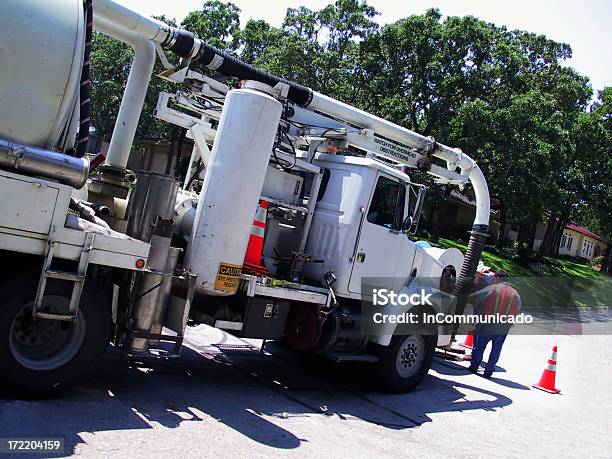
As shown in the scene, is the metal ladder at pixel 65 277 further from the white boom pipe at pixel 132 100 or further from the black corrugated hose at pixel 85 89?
the white boom pipe at pixel 132 100

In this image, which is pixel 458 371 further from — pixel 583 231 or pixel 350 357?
pixel 583 231

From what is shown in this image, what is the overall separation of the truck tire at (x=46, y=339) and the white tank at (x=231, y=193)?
1.19 meters

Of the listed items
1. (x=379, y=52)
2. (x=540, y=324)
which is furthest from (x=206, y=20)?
(x=540, y=324)

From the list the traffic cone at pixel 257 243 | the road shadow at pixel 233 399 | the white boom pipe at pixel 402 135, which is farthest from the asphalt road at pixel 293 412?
the white boom pipe at pixel 402 135

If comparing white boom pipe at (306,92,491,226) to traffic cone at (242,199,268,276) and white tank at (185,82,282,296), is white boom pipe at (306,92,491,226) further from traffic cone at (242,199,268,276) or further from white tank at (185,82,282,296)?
traffic cone at (242,199,268,276)

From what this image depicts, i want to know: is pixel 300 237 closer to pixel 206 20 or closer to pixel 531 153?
pixel 531 153

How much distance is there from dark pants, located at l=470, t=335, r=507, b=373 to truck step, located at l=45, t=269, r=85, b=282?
738cm

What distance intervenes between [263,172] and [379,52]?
18.0 meters

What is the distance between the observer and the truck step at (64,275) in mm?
5156

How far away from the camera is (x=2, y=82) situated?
4996 mm

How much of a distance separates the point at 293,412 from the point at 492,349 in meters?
5.00

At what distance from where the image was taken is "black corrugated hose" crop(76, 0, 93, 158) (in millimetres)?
5609

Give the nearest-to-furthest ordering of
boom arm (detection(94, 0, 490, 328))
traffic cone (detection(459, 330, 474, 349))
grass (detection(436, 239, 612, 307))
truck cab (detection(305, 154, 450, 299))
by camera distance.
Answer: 1. boom arm (detection(94, 0, 490, 328))
2. truck cab (detection(305, 154, 450, 299))
3. traffic cone (detection(459, 330, 474, 349))
4. grass (detection(436, 239, 612, 307))

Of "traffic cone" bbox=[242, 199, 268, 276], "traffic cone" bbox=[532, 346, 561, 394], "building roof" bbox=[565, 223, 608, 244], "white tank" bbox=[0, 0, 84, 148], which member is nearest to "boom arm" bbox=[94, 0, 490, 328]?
"white tank" bbox=[0, 0, 84, 148]
